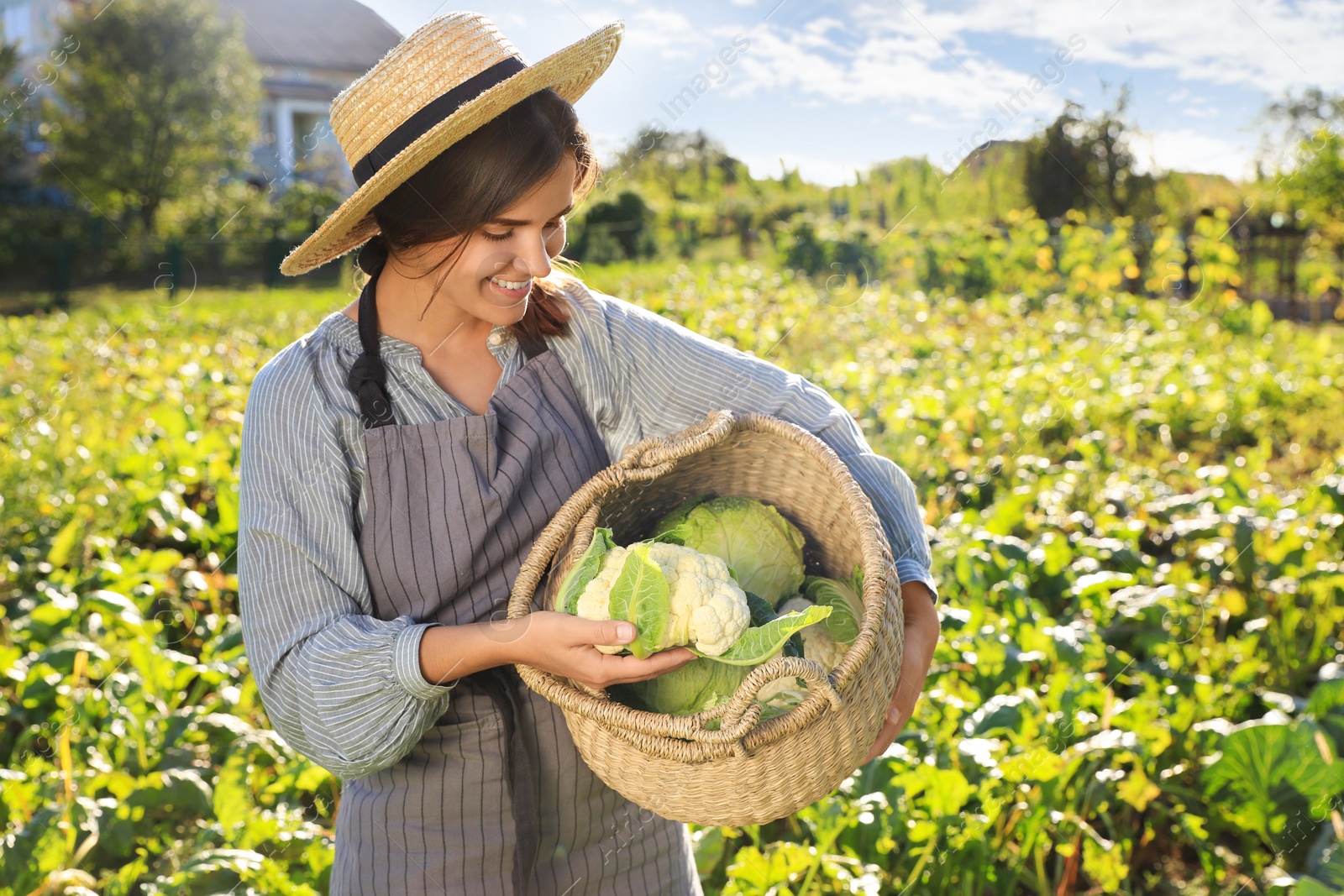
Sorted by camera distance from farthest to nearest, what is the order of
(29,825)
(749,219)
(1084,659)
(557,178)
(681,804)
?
(749,219)
(1084,659)
(29,825)
(557,178)
(681,804)

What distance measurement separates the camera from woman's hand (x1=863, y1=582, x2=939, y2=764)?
4.55 ft

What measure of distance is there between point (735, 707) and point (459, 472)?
540 mm

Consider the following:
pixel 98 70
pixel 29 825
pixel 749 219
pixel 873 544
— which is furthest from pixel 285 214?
pixel 873 544

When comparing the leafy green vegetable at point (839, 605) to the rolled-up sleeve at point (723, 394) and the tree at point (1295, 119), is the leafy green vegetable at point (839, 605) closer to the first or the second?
the rolled-up sleeve at point (723, 394)

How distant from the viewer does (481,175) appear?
135 cm

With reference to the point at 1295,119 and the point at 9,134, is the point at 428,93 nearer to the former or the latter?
the point at 1295,119

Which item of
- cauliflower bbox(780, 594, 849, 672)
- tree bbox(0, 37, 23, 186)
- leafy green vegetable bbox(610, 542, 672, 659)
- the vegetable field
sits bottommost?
the vegetable field

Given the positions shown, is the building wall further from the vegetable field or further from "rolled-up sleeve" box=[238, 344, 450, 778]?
"rolled-up sleeve" box=[238, 344, 450, 778]

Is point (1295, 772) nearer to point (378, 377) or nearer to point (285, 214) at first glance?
point (378, 377)

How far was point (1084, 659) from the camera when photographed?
98.3 inches

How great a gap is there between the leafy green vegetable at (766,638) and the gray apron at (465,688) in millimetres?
340

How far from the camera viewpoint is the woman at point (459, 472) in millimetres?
1284

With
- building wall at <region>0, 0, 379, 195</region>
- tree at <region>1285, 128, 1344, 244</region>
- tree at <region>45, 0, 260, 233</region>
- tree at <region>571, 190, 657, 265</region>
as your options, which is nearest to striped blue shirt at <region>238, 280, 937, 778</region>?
tree at <region>1285, 128, 1344, 244</region>

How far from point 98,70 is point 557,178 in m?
17.0
